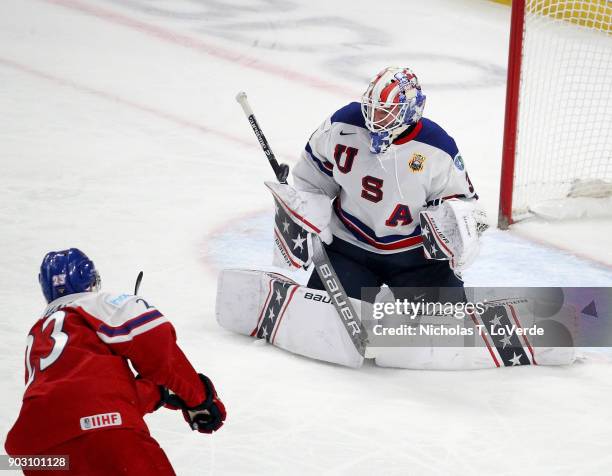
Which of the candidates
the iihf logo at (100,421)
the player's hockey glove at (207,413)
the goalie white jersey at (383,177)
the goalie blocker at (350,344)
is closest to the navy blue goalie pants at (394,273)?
the goalie white jersey at (383,177)

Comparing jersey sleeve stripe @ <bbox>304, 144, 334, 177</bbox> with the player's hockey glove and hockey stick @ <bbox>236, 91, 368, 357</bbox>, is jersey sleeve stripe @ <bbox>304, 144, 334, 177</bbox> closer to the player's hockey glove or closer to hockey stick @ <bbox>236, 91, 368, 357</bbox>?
hockey stick @ <bbox>236, 91, 368, 357</bbox>

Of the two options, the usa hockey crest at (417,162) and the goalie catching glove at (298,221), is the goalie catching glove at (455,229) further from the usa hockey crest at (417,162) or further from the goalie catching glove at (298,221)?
the goalie catching glove at (298,221)

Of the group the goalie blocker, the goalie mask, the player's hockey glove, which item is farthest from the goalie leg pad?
the player's hockey glove

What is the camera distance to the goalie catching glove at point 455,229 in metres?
3.53

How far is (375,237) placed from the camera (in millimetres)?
3742

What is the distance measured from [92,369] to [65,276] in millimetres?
244

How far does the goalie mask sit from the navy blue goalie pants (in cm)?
38

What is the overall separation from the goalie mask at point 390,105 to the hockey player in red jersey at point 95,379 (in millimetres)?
1267

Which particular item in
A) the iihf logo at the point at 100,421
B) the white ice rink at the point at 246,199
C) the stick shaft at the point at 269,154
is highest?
the stick shaft at the point at 269,154

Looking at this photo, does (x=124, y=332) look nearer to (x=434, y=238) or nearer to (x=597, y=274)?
(x=434, y=238)

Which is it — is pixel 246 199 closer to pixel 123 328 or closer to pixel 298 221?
pixel 298 221

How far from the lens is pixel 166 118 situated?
243 inches

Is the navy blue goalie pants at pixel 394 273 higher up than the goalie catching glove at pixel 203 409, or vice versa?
the goalie catching glove at pixel 203 409

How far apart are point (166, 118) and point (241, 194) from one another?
1122 mm
